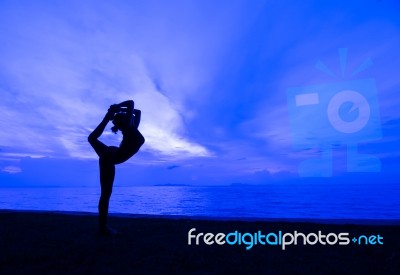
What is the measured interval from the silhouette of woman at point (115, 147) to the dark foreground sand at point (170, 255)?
2.67 feet

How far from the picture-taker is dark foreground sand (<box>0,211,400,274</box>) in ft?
8.93

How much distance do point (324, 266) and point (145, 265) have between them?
1990 mm

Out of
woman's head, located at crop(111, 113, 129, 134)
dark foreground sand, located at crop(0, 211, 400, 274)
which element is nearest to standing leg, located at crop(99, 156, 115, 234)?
dark foreground sand, located at crop(0, 211, 400, 274)

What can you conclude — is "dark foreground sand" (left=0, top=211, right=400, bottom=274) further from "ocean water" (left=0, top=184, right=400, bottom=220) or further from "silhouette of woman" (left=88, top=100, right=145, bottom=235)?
"ocean water" (left=0, top=184, right=400, bottom=220)

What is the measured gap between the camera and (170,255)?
10.6ft

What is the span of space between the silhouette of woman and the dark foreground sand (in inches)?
32.0

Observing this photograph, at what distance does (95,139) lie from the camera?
423cm

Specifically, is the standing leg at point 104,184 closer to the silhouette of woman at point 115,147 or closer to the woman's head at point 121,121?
the silhouette of woman at point 115,147

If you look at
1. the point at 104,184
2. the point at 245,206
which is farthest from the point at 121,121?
the point at 245,206

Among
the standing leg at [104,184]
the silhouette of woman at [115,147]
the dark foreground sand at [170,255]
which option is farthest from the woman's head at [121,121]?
the dark foreground sand at [170,255]

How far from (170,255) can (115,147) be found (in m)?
2.14

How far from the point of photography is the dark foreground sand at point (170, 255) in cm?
272

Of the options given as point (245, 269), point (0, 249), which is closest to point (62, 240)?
point (0, 249)

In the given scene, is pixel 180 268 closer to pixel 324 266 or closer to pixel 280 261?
pixel 280 261
